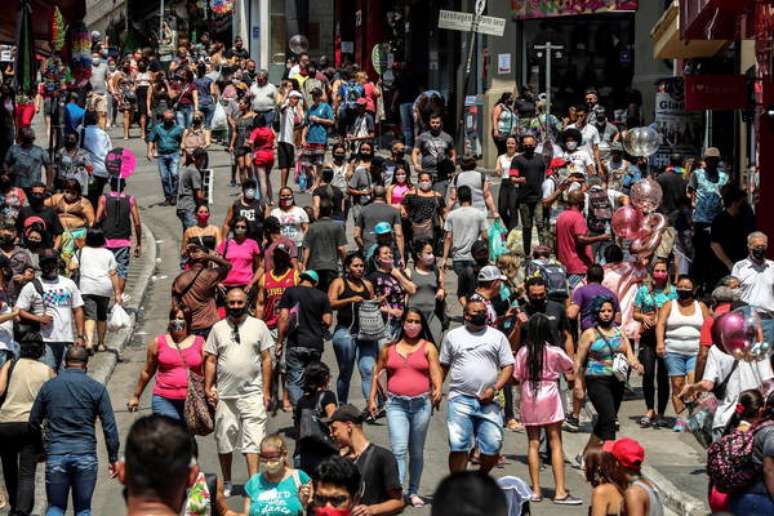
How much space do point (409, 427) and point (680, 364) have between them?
11.5 feet

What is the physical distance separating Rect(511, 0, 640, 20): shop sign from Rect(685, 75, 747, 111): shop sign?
9877mm

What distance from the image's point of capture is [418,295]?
52.7 ft

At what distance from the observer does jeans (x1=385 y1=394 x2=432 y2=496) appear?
1299 centimetres

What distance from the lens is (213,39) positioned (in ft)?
194

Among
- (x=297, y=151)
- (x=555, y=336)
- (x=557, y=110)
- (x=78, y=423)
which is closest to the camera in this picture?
(x=78, y=423)

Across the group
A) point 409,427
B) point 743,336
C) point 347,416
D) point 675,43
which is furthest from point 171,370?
point 675,43

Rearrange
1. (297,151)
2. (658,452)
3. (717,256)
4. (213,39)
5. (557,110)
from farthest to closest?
1. (213,39)
2. (557,110)
3. (297,151)
4. (717,256)
5. (658,452)

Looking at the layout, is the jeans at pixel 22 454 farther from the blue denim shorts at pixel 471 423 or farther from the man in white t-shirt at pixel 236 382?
the blue denim shorts at pixel 471 423

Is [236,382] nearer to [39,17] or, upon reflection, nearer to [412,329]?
[412,329]

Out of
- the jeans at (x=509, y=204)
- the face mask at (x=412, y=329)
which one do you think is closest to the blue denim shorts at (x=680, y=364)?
the face mask at (x=412, y=329)

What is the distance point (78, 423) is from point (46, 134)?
2491cm

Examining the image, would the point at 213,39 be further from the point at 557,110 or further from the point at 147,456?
the point at 147,456

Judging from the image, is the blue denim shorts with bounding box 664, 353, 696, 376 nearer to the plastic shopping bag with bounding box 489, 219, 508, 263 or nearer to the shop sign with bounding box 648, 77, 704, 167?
the plastic shopping bag with bounding box 489, 219, 508, 263

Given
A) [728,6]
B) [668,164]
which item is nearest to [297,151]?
[668,164]
